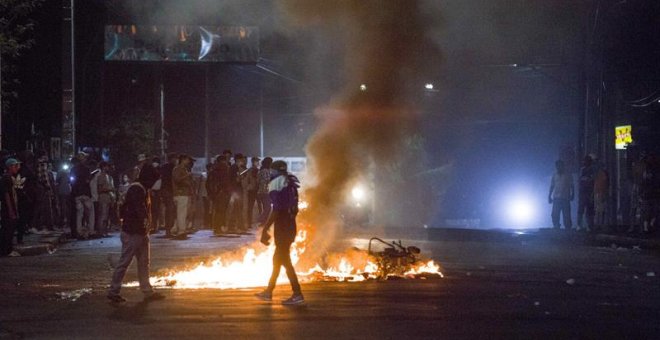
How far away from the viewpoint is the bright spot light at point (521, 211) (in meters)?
48.1

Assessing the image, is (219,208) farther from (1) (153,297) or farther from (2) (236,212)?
(1) (153,297)

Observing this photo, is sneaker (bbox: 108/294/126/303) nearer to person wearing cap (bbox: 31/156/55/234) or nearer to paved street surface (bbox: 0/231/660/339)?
paved street surface (bbox: 0/231/660/339)

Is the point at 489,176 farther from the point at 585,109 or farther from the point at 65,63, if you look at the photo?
the point at 65,63

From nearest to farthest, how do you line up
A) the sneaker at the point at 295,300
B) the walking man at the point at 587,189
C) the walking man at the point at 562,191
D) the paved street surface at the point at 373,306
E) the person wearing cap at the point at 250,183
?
the paved street surface at the point at 373,306 < the sneaker at the point at 295,300 < the person wearing cap at the point at 250,183 < the walking man at the point at 587,189 < the walking man at the point at 562,191

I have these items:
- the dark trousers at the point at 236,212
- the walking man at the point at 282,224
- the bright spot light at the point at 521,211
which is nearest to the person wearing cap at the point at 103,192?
the dark trousers at the point at 236,212

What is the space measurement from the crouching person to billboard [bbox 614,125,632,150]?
2132 cm

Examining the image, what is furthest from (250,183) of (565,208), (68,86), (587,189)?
(587,189)

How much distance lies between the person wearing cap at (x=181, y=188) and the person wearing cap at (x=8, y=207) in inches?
194

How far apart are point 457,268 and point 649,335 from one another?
580 cm

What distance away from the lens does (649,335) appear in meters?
8.48

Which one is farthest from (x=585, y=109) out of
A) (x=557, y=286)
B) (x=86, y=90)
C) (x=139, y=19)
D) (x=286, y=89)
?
(x=286, y=89)

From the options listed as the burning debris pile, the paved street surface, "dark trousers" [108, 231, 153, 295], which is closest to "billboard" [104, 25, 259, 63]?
the paved street surface

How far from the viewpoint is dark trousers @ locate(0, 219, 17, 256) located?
1575 centimetres

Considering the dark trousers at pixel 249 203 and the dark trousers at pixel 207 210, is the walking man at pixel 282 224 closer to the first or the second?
the dark trousers at pixel 249 203
